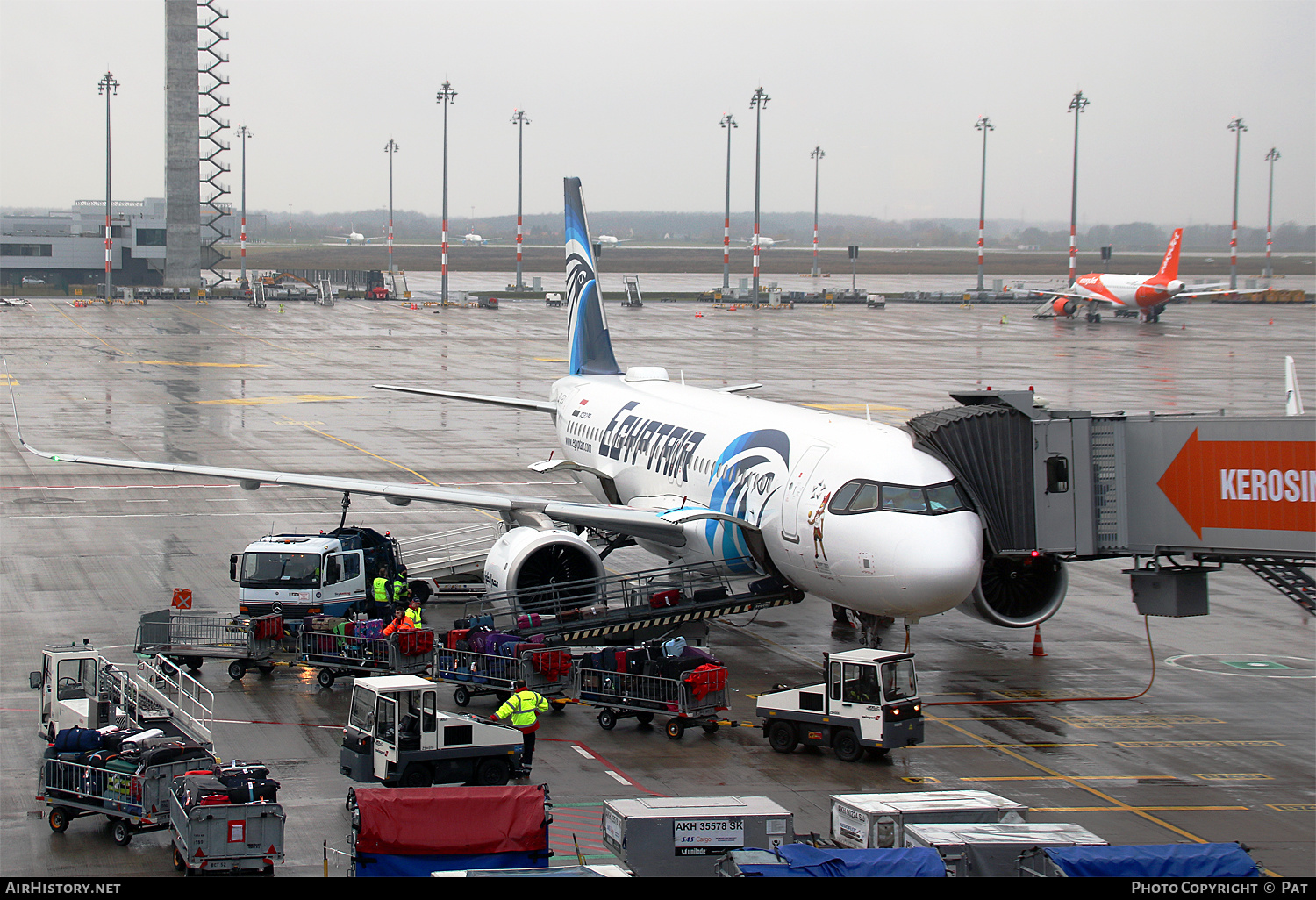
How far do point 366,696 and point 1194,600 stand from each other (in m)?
14.8

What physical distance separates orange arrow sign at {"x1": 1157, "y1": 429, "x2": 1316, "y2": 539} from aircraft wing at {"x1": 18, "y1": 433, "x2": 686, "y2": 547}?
9.71 metres

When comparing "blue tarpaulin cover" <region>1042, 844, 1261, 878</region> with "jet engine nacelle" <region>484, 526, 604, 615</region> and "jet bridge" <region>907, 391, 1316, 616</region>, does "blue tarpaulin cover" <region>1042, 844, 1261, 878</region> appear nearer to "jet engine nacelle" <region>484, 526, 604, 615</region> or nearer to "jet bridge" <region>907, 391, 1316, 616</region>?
"jet bridge" <region>907, 391, 1316, 616</region>

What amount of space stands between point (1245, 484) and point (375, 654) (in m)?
15.8

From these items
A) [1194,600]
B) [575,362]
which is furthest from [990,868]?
[575,362]

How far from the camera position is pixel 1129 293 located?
414ft

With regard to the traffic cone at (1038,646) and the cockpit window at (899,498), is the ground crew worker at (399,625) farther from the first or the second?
the traffic cone at (1038,646)

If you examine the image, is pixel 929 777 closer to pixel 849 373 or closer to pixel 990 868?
pixel 990 868

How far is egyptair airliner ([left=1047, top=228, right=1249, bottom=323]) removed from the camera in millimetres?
122125

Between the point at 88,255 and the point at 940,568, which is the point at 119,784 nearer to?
the point at 940,568

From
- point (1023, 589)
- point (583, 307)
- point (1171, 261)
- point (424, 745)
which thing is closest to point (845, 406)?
point (583, 307)

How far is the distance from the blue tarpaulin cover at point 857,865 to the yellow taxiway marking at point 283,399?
2227 inches

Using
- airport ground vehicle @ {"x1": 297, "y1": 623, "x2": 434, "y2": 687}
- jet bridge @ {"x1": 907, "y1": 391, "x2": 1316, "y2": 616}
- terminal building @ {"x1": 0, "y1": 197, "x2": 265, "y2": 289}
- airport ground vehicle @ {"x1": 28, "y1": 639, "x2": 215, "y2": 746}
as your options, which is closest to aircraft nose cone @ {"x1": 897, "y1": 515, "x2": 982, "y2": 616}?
jet bridge @ {"x1": 907, "y1": 391, "x2": 1316, "y2": 616}
